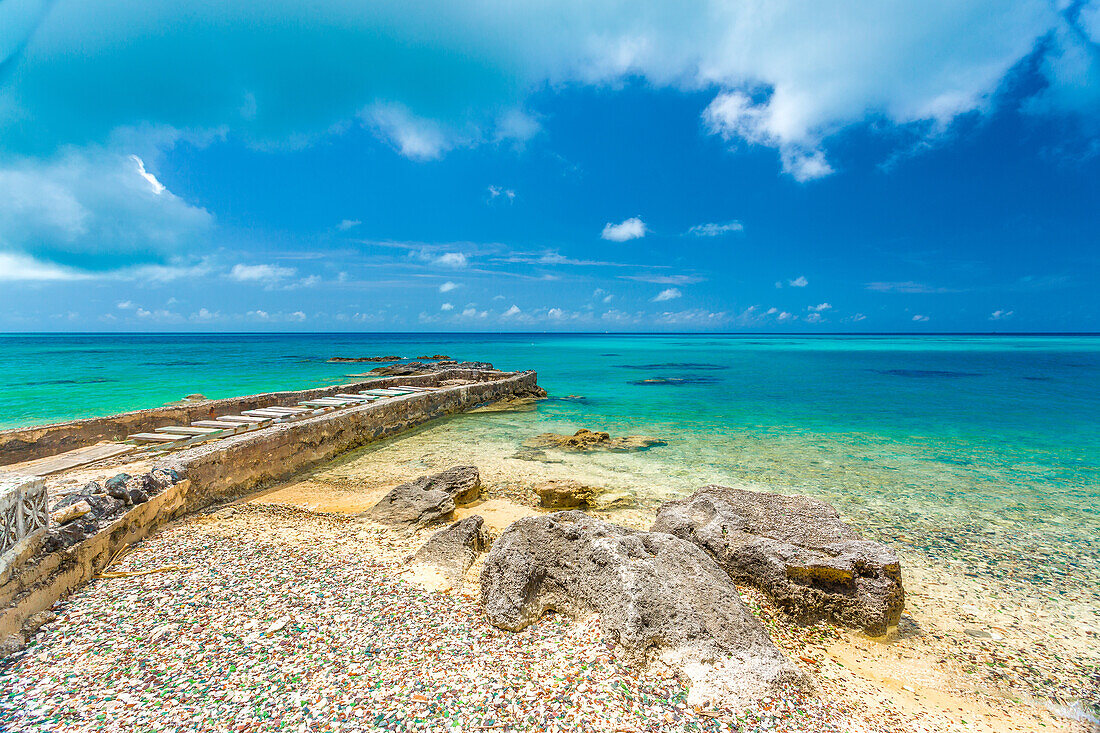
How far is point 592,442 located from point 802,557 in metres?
6.81

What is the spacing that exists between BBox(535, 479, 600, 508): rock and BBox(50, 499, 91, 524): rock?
15.8 feet

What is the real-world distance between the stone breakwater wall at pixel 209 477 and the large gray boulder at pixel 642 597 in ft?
10.5

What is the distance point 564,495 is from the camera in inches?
263

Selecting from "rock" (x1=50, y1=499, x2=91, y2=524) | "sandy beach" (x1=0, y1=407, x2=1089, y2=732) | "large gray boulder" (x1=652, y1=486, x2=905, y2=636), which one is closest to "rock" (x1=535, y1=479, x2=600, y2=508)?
"large gray boulder" (x1=652, y1=486, x2=905, y2=636)

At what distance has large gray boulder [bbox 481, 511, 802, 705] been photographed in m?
3.07

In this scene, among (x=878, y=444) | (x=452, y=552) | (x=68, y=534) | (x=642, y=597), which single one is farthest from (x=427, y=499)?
(x=878, y=444)

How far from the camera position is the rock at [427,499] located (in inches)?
222

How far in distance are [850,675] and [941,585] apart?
226 cm

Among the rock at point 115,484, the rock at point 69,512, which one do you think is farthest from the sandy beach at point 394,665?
the rock at point 115,484

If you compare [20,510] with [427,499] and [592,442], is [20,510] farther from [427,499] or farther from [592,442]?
[592,442]

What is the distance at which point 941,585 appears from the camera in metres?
4.75

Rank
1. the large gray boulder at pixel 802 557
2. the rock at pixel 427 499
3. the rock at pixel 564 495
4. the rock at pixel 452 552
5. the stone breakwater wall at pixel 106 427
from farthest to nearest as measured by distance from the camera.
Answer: the stone breakwater wall at pixel 106 427
the rock at pixel 564 495
the rock at pixel 427 499
the rock at pixel 452 552
the large gray boulder at pixel 802 557

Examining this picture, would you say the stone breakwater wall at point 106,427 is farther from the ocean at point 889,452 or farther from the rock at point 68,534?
the rock at point 68,534

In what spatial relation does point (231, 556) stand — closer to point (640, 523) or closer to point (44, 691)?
point (44, 691)
